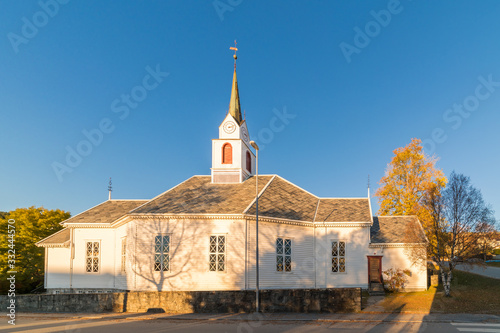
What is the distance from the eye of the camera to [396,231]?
108ft

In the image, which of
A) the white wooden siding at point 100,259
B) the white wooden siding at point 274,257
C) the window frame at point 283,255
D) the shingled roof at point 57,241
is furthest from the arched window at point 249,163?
the shingled roof at point 57,241

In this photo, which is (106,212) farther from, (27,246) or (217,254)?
(27,246)

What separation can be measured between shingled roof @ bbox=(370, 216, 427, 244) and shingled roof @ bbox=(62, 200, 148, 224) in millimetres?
21299

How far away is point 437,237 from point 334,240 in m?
7.93

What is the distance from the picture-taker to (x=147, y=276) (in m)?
28.0

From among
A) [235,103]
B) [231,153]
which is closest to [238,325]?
[231,153]

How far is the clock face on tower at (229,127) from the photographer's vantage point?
37.2 meters

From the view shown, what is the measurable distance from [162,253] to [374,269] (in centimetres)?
1651

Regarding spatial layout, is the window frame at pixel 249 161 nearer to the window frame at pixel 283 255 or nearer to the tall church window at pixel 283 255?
the window frame at pixel 283 255

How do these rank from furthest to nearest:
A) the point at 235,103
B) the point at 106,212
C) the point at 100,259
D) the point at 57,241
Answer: the point at 235,103 → the point at 106,212 → the point at 57,241 → the point at 100,259

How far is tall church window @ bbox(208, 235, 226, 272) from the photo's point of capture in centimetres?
2775

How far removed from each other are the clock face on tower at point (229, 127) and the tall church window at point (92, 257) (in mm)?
14985

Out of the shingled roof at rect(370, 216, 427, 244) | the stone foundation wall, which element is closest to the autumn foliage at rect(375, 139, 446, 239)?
the shingled roof at rect(370, 216, 427, 244)

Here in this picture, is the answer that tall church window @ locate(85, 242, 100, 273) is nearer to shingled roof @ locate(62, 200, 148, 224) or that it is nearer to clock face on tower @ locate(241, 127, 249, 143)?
shingled roof @ locate(62, 200, 148, 224)
